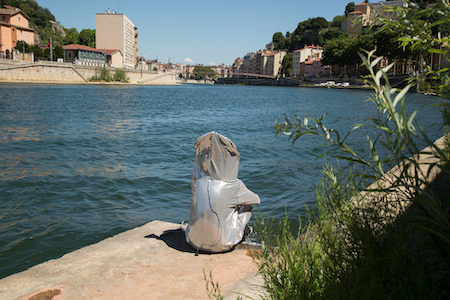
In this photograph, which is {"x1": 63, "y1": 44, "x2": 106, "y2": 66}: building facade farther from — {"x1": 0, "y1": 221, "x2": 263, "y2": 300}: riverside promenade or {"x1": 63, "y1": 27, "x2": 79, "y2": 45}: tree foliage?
{"x1": 0, "y1": 221, "x2": 263, "y2": 300}: riverside promenade

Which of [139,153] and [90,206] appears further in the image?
[139,153]

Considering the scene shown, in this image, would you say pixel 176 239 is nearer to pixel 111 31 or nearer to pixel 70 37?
pixel 111 31

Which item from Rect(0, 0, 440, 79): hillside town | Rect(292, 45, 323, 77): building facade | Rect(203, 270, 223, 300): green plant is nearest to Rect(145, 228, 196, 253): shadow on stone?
Rect(203, 270, 223, 300): green plant

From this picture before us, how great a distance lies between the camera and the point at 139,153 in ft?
46.0

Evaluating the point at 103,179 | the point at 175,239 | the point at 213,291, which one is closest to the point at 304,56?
the point at 103,179

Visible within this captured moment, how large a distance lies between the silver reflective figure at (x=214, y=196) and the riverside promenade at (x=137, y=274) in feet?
0.56

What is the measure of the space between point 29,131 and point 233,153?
15790mm

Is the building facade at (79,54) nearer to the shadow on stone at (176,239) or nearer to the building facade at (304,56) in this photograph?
the building facade at (304,56)

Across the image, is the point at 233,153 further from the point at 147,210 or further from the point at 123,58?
the point at 123,58

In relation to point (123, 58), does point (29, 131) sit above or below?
below

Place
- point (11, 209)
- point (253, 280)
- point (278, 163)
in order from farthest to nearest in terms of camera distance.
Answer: point (278, 163) → point (11, 209) → point (253, 280)

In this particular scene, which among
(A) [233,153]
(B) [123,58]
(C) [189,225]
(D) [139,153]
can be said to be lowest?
(D) [139,153]

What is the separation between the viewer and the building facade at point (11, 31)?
6906 centimetres

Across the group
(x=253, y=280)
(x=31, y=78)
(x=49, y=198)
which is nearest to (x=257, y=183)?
(x=49, y=198)
